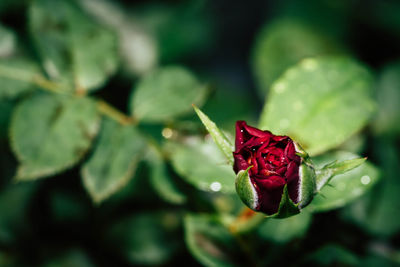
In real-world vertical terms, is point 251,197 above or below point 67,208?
above

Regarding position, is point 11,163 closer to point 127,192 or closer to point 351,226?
point 127,192

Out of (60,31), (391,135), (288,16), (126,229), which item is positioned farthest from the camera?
(288,16)

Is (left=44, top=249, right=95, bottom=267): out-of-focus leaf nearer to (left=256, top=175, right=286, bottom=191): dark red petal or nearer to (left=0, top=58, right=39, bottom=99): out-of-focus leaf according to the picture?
(left=0, top=58, right=39, bottom=99): out-of-focus leaf

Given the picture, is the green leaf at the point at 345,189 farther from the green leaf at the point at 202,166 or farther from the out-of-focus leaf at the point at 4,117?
the out-of-focus leaf at the point at 4,117

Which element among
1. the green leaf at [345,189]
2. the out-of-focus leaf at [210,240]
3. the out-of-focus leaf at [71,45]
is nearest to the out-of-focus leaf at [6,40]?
the out-of-focus leaf at [71,45]

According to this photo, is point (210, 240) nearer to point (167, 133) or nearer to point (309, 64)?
point (167, 133)

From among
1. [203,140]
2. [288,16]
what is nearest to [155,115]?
[203,140]

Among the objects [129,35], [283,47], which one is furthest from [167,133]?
[283,47]
